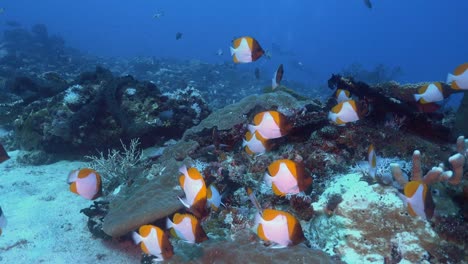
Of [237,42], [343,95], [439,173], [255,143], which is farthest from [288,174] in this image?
[343,95]

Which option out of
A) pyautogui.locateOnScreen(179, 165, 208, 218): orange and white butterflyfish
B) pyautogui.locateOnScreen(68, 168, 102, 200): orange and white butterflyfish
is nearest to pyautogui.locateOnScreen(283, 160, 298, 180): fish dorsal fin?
pyautogui.locateOnScreen(179, 165, 208, 218): orange and white butterflyfish

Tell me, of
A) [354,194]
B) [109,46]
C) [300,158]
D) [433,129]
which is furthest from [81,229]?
[109,46]

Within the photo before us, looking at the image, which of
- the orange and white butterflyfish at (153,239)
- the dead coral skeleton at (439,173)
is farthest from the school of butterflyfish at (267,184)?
the dead coral skeleton at (439,173)

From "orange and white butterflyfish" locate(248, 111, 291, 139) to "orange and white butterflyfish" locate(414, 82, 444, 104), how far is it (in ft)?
8.00

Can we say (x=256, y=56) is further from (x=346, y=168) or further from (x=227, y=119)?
(x=227, y=119)

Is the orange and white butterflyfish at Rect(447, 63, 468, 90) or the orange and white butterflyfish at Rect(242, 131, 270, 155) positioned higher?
the orange and white butterflyfish at Rect(447, 63, 468, 90)

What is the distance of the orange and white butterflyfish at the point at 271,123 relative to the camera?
12.8 ft

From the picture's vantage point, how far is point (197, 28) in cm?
12706

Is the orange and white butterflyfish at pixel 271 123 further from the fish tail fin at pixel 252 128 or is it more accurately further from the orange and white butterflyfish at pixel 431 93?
the orange and white butterflyfish at pixel 431 93

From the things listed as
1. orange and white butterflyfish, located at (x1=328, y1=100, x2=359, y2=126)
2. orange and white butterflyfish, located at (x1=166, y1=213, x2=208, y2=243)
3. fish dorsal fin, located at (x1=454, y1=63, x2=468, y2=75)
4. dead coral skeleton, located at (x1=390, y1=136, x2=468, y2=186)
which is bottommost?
orange and white butterflyfish, located at (x1=166, y1=213, x2=208, y2=243)

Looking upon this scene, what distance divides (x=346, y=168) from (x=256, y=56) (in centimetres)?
226

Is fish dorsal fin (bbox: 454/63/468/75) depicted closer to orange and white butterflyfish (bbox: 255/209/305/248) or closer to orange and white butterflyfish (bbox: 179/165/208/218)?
orange and white butterflyfish (bbox: 255/209/305/248)

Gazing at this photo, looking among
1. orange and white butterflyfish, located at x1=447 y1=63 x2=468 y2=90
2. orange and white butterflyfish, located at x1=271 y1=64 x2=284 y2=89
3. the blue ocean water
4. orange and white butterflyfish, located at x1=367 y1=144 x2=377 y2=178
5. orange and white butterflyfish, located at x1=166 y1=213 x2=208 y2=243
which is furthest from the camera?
the blue ocean water

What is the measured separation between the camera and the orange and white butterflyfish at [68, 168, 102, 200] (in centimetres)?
388
